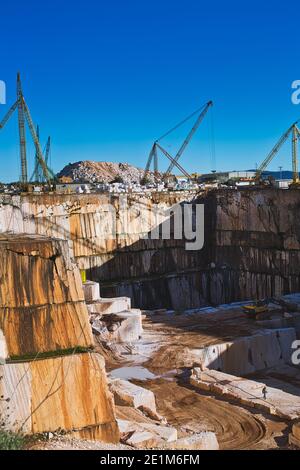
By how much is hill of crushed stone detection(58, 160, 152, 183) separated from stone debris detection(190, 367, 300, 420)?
3333 inches

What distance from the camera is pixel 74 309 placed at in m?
13.6

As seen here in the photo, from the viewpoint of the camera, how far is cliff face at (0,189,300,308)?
3850 cm

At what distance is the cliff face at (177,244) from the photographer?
126 ft

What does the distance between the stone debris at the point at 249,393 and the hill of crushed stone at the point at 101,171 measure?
3333 inches

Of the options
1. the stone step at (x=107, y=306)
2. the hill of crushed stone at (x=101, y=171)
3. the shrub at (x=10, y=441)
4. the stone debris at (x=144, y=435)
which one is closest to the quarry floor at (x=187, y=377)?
the stone step at (x=107, y=306)

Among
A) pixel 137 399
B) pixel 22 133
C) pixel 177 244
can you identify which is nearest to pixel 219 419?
pixel 137 399

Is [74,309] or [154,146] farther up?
[154,146]

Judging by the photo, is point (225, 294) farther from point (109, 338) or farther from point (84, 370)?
point (84, 370)

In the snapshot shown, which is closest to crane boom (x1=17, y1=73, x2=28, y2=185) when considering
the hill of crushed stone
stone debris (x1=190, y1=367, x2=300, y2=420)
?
stone debris (x1=190, y1=367, x2=300, y2=420)

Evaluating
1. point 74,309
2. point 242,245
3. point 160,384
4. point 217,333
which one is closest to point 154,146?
point 242,245

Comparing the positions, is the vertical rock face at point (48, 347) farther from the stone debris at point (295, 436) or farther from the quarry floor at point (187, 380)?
the stone debris at point (295, 436)

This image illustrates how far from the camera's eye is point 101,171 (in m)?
112

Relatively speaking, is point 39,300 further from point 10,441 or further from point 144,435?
point 144,435
